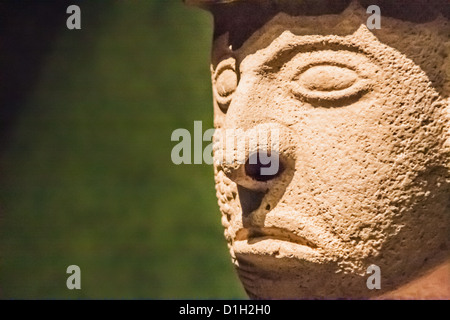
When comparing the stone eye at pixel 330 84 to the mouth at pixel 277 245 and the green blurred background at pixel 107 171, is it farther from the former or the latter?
the green blurred background at pixel 107 171

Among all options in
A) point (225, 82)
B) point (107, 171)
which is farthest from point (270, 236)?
point (107, 171)

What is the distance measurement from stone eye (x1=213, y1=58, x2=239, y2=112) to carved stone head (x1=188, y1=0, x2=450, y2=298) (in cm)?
10

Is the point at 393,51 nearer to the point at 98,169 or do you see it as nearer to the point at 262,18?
the point at 262,18

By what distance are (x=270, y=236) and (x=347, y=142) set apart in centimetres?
30

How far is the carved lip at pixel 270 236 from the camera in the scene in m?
2.28

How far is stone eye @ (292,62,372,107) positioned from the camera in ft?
7.29

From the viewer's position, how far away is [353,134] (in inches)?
87.4

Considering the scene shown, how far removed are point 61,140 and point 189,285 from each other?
0.68 m

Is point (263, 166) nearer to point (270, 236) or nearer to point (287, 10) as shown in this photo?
point (270, 236)

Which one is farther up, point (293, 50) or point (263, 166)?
point (293, 50)

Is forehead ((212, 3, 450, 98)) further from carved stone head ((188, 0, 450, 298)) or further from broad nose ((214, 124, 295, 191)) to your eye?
broad nose ((214, 124, 295, 191))

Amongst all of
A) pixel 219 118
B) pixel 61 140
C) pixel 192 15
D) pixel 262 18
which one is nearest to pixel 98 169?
pixel 61 140

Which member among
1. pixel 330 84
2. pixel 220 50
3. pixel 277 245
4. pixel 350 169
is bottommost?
pixel 277 245

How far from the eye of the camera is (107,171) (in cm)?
336
